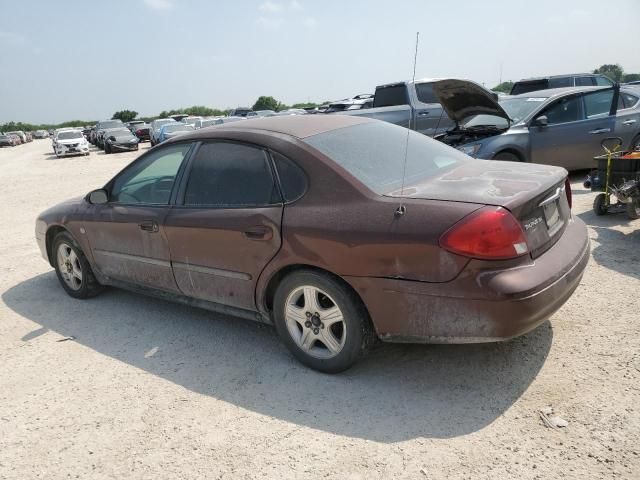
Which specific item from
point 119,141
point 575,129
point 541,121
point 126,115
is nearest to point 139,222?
point 541,121

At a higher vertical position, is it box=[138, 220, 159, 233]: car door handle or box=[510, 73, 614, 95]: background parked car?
box=[510, 73, 614, 95]: background parked car

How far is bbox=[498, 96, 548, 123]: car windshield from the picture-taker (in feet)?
27.5

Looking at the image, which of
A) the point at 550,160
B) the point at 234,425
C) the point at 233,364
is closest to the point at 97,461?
the point at 234,425

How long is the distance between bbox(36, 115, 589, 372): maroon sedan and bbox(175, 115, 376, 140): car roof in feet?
0.06

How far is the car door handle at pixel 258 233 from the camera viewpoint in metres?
3.26

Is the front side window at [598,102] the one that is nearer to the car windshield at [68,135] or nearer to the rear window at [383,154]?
the rear window at [383,154]

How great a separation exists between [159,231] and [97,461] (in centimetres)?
177

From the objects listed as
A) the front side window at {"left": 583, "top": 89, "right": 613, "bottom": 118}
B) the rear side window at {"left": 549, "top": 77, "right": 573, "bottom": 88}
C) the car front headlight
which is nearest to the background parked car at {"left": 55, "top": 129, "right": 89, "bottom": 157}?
the rear side window at {"left": 549, "top": 77, "right": 573, "bottom": 88}

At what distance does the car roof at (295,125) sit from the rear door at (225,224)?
170 millimetres

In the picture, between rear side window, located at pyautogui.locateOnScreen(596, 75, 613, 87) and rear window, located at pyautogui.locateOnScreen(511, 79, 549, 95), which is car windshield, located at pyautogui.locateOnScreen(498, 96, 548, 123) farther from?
rear side window, located at pyautogui.locateOnScreen(596, 75, 613, 87)

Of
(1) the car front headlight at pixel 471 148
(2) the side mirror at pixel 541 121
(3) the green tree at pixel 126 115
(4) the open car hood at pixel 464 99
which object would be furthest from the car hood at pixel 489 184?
(3) the green tree at pixel 126 115

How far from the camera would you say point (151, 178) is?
426cm

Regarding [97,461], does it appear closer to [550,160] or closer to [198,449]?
[198,449]

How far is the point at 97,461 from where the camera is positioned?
105 inches
